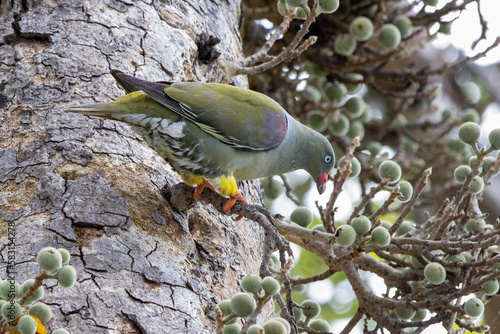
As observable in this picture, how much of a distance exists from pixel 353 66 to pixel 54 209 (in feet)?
11.5

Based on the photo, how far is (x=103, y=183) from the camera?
2539mm

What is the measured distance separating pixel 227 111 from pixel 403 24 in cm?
260

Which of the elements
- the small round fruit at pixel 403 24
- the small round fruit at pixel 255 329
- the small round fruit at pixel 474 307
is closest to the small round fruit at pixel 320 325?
the small round fruit at pixel 474 307

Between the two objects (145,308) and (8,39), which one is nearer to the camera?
(145,308)

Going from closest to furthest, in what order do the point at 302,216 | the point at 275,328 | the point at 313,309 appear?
1. the point at 275,328
2. the point at 313,309
3. the point at 302,216

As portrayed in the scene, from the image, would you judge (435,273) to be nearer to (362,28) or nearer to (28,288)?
(28,288)

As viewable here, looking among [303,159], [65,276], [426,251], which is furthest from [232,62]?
[65,276]

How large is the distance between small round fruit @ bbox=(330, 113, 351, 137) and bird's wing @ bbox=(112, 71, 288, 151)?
1.71 m

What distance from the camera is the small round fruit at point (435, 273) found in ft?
9.56

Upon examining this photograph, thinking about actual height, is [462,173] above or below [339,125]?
above

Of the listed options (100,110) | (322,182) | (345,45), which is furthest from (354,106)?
(100,110)

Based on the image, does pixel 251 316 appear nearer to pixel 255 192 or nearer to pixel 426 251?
pixel 426 251

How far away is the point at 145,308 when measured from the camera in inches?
85.0

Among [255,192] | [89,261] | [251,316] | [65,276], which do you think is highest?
[251,316]
